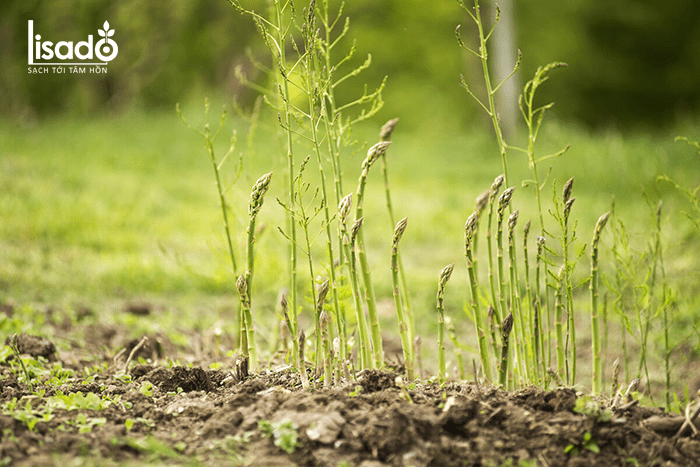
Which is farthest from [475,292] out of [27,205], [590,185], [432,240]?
[590,185]

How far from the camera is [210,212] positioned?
21.1 feet

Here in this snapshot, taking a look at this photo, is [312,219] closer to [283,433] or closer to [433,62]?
[283,433]

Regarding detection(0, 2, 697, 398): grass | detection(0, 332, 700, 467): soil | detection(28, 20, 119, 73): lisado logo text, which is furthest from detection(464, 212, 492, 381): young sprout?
detection(28, 20, 119, 73): lisado logo text

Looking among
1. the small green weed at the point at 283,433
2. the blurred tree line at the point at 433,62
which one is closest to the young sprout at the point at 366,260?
the small green weed at the point at 283,433

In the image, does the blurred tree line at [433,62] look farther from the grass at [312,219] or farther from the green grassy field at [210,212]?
the grass at [312,219]

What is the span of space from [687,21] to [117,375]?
2029cm

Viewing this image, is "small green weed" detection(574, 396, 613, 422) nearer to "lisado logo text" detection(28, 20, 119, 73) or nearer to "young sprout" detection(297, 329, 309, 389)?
"young sprout" detection(297, 329, 309, 389)

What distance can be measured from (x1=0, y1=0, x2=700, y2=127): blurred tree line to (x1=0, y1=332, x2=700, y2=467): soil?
11.6 meters

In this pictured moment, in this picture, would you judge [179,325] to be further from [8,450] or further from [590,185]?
[590,185]

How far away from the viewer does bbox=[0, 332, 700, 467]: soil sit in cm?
145

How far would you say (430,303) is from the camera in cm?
434

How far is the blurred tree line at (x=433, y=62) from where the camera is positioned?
43.3ft

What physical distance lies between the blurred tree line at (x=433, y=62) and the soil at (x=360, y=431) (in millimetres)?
11566

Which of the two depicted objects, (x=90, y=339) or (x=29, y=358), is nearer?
(x=29, y=358)
